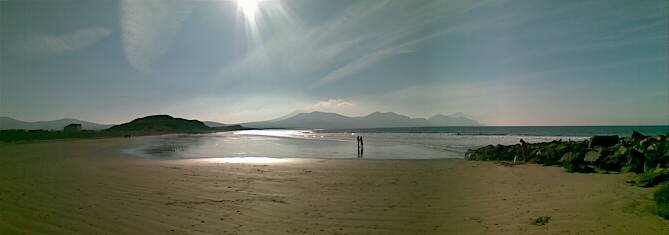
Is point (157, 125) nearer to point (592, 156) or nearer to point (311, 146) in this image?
point (311, 146)

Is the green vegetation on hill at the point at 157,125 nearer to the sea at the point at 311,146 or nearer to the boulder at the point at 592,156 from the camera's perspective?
the sea at the point at 311,146

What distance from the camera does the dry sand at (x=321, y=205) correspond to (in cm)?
645

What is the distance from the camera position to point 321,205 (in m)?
8.59

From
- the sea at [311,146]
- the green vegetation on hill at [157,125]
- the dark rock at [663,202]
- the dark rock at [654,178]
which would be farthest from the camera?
the green vegetation on hill at [157,125]

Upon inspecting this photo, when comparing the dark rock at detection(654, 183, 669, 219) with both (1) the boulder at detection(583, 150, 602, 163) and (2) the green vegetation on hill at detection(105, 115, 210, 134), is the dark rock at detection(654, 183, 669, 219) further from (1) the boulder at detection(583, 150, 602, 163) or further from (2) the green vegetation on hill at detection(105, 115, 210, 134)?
(2) the green vegetation on hill at detection(105, 115, 210, 134)

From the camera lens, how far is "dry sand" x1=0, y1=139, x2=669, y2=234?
645 cm

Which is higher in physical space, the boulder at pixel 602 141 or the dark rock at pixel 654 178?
the boulder at pixel 602 141

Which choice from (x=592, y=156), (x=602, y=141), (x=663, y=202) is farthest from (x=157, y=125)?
(x=663, y=202)

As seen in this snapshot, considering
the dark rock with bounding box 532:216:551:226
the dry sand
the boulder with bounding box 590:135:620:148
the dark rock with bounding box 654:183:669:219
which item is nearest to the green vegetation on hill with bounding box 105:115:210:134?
the dry sand

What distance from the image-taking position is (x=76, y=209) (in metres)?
7.83

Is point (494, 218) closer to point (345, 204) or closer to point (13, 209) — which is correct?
point (345, 204)

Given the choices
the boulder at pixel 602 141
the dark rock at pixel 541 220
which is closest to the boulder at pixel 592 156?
the boulder at pixel 602 141

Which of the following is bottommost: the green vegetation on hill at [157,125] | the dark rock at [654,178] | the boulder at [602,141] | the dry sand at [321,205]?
the dry sand at [321,205]

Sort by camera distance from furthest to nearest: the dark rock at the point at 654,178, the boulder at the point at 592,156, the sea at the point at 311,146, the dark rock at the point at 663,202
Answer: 1. the sea at the point at 311,146
2. the boulder at the point at 592,156
3. the dark rock at the point at 654,178
4. the dark rock at the point at 663,202
